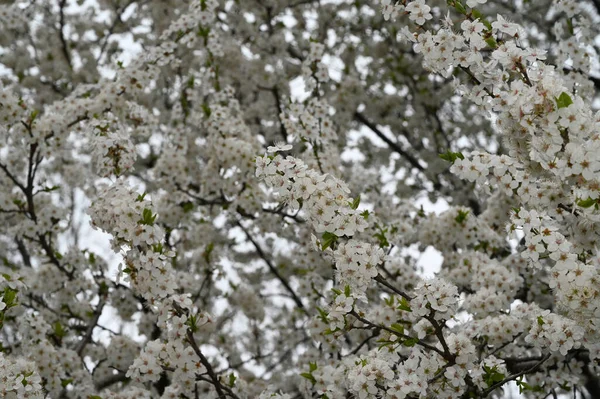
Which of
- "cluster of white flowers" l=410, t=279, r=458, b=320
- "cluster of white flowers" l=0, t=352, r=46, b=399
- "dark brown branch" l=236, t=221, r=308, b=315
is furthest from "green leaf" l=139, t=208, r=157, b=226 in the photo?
"dark brown branch" l=236, t=221, r=308, b=315

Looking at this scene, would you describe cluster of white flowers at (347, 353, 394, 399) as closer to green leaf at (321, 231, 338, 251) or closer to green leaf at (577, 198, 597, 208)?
green leaf at (321, 231, 338, 251)

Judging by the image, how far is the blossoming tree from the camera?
344 cm

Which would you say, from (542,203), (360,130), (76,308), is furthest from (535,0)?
(76,308)

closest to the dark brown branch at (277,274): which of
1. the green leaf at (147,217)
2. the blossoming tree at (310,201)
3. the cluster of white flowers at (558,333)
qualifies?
the blossoming tree at (310,201)

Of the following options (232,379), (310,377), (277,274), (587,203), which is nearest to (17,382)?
(232,379)

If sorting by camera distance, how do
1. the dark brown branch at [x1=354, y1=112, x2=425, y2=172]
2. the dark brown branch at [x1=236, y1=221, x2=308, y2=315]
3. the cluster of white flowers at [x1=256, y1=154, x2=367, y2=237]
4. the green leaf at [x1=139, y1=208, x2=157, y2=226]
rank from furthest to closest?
the dark brown branch at [x1=354, y1=112, x2=425, y2=172] < the dark brown branch at [x1=236, y1=221, x2=308, y2=315] < the green leaf at [x1=139, y1=208, x2=157, y2=226] < the cluster of white flowers at [x1=256, y1=154, x2=367, y2=237]

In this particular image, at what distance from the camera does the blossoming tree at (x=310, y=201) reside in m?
3.44

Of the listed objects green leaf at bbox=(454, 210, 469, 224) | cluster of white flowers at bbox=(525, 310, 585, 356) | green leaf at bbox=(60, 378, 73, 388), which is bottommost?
cluster of white flowers at bbox=(525, 310, 585, 356)

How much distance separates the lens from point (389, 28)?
886 cm

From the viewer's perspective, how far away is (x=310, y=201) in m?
3.37

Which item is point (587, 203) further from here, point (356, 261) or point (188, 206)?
point (188, 206)

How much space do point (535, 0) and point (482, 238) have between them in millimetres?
4986

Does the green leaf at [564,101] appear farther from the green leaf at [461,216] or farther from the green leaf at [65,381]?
the green leaf at [65,381]

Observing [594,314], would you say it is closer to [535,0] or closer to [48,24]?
[535,0]
